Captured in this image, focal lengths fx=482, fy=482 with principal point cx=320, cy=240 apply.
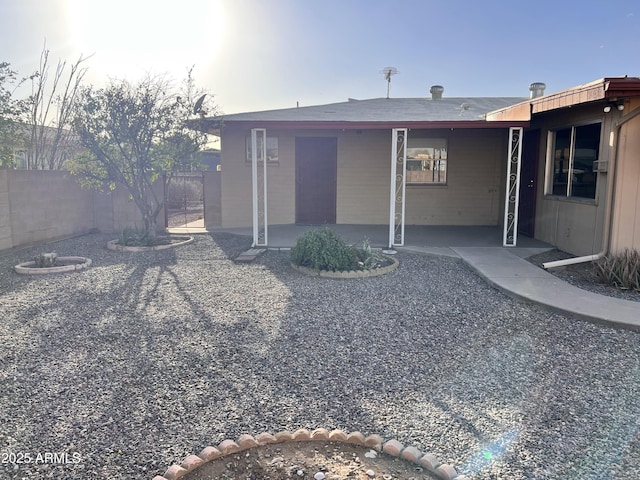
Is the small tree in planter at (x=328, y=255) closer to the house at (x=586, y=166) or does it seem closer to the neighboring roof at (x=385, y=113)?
the neighboring roof at (x=385, y=113)

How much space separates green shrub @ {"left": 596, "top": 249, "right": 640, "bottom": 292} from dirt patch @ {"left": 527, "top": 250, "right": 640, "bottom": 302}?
9 cm

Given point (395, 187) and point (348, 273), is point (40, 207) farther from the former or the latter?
point (395, 187)

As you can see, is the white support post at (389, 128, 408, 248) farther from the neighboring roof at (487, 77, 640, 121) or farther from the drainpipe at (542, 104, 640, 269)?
the drainpipe at (542, 104, 640, 269)

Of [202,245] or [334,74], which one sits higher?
[334,74]

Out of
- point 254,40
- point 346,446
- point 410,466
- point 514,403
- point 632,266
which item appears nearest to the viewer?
point 410,466

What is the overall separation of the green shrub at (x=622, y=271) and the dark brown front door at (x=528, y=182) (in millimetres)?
3694

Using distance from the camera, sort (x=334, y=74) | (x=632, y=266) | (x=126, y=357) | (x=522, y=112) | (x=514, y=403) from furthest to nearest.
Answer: (x=334, y=74) → (x=522, y=112) → (x=632, y=266) → (x=126, y=357) → (x=514, y=403)

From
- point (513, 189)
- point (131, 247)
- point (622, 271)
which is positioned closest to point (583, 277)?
point (622, 271)

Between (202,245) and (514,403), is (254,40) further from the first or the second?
(514,403)

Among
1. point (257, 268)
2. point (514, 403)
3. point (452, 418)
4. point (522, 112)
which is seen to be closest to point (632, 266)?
point (522, 112)

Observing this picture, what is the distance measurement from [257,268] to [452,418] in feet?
16.8

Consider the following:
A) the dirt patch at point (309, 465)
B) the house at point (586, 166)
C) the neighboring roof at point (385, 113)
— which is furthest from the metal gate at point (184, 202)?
the dirt patch at point (309, 465)

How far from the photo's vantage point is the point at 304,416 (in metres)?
3.27

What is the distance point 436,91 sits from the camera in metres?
16.1
